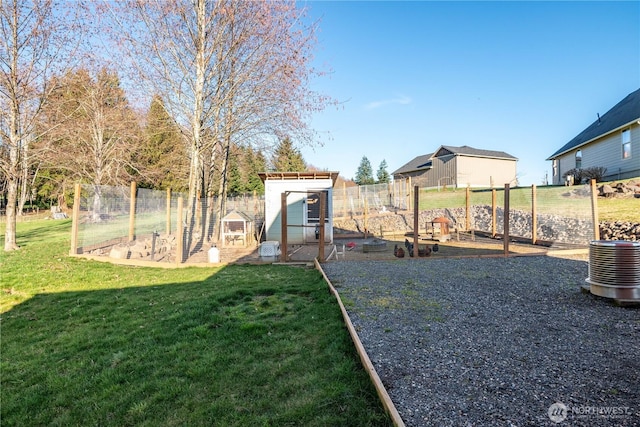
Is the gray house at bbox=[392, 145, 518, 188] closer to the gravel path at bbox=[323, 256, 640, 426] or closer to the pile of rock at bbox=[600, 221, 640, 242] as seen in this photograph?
the pile of rock at bbox=[600, 221, 640, 242]

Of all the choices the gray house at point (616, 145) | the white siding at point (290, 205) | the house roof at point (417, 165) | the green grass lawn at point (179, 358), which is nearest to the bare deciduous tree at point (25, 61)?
the green grass lawn at point (179, 358)

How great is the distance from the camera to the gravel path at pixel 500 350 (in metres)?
2.04

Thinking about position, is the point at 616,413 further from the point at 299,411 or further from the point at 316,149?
the point at 316,149

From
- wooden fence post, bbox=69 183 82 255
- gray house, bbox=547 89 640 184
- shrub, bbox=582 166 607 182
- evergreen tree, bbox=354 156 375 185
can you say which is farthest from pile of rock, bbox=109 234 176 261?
evergreen tree, bbox=354 156 375 185

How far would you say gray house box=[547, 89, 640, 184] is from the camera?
14.3 meters

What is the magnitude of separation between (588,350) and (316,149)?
10.2m

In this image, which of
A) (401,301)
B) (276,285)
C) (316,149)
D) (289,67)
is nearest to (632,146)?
(316,149)

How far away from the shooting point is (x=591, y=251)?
454 centimetres

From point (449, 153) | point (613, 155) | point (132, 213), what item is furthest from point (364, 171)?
point (132, 213)

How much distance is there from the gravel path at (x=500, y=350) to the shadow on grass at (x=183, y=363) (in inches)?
14.5

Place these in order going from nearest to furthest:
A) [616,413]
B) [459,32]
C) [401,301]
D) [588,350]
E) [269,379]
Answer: [616,413] → [269,379] → [588,350] → [401,301] → [459,32]

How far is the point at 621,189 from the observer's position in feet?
40.1

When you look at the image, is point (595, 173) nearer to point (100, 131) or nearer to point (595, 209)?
point (595, 209)

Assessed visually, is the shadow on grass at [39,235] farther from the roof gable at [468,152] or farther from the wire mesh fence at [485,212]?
the roof gable at [468,152]
